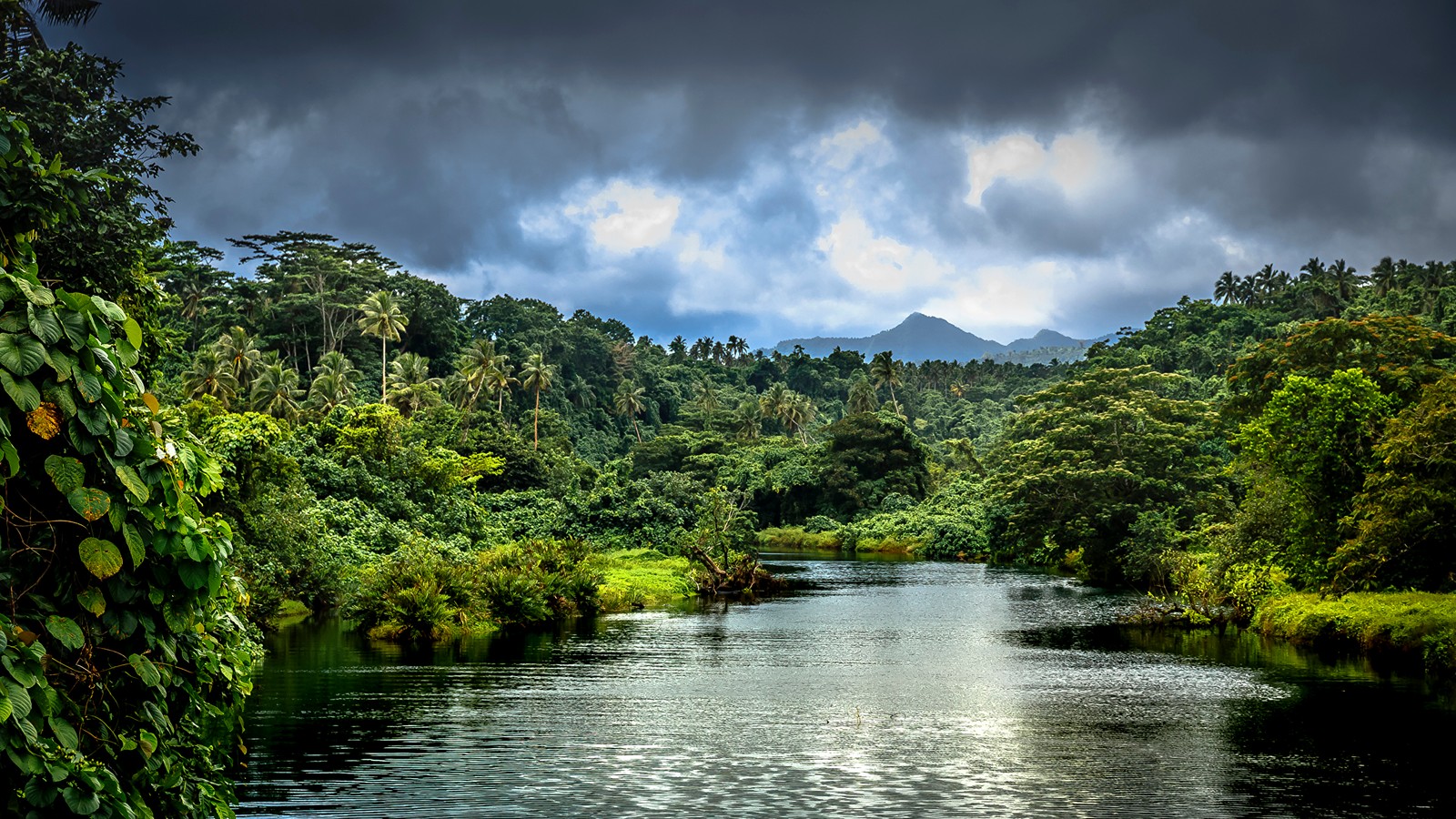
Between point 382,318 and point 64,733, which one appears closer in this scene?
point 64,733

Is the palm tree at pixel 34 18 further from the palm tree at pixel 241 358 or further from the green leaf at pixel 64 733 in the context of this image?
the palm tree at pixel 241 358

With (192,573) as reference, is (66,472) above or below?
above

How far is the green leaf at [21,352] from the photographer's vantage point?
4.70 meters

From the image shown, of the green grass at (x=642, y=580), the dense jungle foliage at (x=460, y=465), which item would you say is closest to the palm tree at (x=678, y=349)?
the dense jungle foliage at (x=460, y=465)

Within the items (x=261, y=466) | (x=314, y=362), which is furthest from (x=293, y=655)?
(x=314, y=362)

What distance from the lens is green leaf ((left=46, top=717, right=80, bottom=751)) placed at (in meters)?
4.88

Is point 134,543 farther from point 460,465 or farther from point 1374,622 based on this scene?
point 460,465

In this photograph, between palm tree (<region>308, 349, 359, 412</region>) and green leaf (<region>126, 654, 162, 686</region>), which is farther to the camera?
palm tree (<region>308, 349, 359, 412</region>)

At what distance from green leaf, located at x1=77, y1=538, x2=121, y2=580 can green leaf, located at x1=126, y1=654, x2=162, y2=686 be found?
19.0 inches

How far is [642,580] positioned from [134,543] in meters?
41.1

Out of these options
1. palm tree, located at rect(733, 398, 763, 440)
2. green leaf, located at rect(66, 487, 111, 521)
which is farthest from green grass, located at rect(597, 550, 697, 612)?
palm tree, located at rect(733, 398, 763, 440)

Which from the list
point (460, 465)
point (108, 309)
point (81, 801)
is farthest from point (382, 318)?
point (81, 801)

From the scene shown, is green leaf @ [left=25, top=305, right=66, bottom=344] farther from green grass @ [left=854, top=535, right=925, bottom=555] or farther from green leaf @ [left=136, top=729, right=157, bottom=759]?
green grass @ [left=854, top=535, right=925, bottom=555]

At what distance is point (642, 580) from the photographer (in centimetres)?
4575
